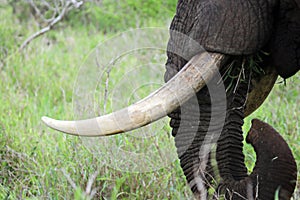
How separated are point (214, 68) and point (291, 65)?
379 millimetres

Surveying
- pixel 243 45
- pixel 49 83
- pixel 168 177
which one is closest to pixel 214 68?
pixel 243 45

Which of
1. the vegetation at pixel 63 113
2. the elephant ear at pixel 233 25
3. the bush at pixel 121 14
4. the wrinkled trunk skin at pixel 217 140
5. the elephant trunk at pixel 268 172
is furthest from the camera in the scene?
the bush at pixel 121 14

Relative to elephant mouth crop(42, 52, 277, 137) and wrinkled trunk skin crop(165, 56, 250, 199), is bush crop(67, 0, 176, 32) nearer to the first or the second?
wrinkled trunk skin crop(165, 56, 250, 199)

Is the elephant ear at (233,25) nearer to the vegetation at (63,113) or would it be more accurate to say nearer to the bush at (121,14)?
the vegetation at (63,113)

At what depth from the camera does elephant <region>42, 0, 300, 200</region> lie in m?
2.79

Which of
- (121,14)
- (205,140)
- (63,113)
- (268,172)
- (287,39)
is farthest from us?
(121,14)

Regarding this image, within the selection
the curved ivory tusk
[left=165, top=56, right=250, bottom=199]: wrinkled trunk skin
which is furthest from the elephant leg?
the curved ivory tusk

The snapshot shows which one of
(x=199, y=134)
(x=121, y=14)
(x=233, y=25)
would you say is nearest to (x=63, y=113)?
(x=199, y=134)

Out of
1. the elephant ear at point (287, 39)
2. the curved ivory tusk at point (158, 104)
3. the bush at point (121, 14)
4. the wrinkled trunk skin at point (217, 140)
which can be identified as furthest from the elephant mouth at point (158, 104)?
the bush at point (121, 14)

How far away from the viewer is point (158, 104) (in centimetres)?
283

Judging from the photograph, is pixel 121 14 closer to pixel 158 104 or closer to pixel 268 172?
pixel 158 104

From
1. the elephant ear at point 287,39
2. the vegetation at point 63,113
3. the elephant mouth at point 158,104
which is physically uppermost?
the elephant ear at point 287,39

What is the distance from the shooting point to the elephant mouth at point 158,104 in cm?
279

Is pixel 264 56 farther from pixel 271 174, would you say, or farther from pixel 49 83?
pixel 49 83
